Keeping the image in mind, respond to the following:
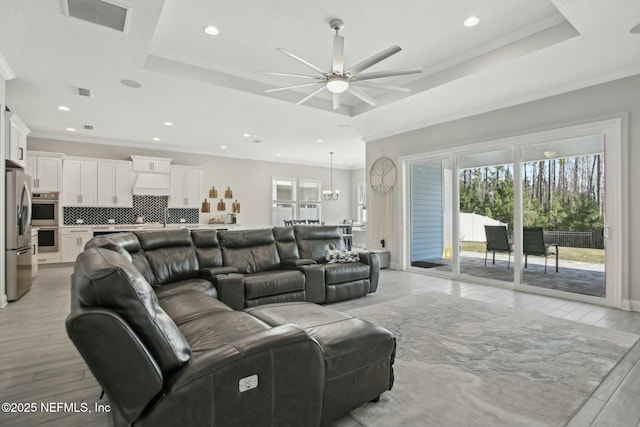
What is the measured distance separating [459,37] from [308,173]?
768 centimetres

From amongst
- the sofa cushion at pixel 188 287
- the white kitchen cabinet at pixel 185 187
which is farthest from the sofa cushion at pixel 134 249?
the white kitchen cabinet at pixel 185 187

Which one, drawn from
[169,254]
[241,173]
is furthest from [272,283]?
[241,173]

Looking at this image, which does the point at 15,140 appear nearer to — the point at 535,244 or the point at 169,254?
the point at 169,254

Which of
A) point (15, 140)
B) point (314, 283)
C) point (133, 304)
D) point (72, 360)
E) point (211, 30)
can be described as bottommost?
point (72, 360)

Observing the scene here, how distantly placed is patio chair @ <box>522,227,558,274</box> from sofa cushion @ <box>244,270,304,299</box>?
3.46m

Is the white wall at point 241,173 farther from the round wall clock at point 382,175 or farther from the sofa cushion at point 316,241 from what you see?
the sofa cushion at point 316,241

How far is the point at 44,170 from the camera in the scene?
6.84m

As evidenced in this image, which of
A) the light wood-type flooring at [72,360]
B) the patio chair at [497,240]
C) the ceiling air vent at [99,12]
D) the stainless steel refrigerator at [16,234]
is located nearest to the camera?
the light wood-type flooring at [72,360]

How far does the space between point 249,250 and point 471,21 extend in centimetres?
366

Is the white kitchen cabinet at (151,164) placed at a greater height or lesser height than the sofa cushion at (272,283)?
greater

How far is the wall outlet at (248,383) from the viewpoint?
4.48 ft

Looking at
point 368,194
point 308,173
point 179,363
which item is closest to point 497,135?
point 368,194

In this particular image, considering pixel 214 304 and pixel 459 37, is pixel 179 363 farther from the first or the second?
pixel 459 37

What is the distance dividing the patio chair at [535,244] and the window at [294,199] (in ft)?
23.1
